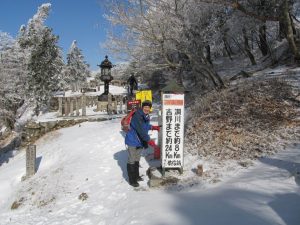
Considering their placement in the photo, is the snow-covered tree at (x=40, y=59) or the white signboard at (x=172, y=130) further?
the snow-covered tree at (x=40, y=59)

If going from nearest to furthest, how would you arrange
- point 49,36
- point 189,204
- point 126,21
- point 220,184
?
1. point 189,204
2. point 220,184
3. point 126,21
4. point 49,36

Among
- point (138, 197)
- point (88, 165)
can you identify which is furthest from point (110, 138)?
point (138, 197)

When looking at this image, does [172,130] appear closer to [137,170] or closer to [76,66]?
[137,170]

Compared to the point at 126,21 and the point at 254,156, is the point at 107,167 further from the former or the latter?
the point at 126,21

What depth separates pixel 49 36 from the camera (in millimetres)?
40188

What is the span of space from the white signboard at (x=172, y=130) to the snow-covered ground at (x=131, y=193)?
0.49 m

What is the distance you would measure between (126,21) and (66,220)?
31.6 ft

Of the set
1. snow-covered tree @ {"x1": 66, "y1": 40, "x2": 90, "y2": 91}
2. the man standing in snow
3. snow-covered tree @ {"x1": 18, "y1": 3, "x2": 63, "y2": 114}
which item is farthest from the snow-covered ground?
snow-covered tree @ {"x1": 66, "y1": 40, "x2": 90, "y2": 91}

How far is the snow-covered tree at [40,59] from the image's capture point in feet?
121

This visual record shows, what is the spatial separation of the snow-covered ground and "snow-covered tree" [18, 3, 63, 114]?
2454 cm

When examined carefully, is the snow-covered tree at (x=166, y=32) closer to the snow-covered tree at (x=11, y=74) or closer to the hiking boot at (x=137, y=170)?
the hiking boot at (x=137, y=170)

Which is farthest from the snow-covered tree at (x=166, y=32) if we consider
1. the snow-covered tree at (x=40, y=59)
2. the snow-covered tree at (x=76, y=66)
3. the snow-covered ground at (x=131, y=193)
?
the snow-covered tree at (x=76, y=66)

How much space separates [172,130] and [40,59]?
105 feet

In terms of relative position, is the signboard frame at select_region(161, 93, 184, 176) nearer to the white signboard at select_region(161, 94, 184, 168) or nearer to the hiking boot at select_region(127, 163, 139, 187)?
the white signboard at select_region(161, 94, 184, 168)
